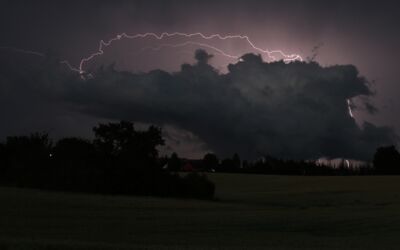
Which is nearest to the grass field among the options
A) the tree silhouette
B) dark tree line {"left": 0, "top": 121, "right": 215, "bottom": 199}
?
dark tree line {"left": 0, "top": 121, "right": 215, "bottom": 199}

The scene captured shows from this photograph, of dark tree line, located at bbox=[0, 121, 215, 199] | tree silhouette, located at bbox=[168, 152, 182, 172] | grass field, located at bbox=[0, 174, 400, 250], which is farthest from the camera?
tree silhouette, located at bbox=[168, 152, 182, 172]

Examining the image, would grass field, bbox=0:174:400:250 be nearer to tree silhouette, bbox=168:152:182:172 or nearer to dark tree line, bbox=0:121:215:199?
dark tree line, bbox=0:121:215:199

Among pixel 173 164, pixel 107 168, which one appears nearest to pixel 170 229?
pixel 107 168

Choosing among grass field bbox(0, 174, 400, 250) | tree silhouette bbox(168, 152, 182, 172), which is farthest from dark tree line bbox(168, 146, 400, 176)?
grass field bbox(0, 174, 400, 250)

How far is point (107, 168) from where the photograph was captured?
235ft

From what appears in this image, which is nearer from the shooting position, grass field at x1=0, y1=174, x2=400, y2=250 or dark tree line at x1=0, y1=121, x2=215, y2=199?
grass field at x1=0, y1=174, x2=400, y2=250

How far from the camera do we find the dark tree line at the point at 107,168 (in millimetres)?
70688

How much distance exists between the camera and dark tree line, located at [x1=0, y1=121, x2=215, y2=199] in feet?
232

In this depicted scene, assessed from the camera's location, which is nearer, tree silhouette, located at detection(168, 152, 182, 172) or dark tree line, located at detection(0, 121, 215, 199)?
dark tree line, located at detection(0, 121, 215, 199)

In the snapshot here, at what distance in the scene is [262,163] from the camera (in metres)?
146

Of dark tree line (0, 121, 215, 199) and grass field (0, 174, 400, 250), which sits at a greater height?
dark tree line (0, 121, 215, 199)

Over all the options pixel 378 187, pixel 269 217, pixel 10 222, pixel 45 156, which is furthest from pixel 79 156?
pixel 10 222

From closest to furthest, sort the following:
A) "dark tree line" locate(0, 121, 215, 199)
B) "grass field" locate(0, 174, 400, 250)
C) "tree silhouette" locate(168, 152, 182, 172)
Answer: "grass field" locate(0, 174, 400, 250) < "dark tree line" locate(0, 121, 215, 199) < "tree silhouette" locate(168, 152, 182, 172)

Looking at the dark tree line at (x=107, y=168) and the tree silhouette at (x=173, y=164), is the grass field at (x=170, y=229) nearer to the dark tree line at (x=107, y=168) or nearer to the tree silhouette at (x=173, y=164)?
the dark tree line at (x=107, y=168)
